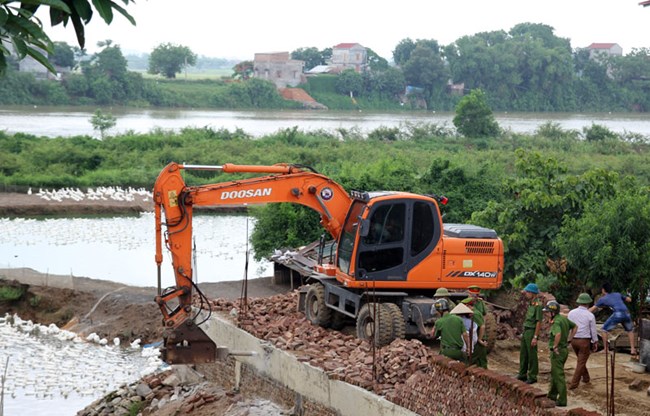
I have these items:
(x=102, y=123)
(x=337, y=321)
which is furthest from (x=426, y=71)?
(x=337, y=321)

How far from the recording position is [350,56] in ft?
472

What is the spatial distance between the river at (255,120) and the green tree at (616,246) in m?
63.7

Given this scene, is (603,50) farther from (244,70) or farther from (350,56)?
(244,70)

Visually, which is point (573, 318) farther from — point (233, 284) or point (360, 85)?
point (360, 85)

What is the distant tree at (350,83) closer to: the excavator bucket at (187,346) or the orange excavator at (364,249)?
the orange excavator at (364,249)

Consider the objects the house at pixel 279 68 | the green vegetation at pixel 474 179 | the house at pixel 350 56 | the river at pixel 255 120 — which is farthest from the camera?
the house at pixel 350 56

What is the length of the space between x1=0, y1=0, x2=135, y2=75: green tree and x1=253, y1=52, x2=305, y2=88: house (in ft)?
388

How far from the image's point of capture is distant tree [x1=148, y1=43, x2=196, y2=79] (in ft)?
462

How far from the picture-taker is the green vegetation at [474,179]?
54.0ft

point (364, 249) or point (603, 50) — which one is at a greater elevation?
point (603, 50)

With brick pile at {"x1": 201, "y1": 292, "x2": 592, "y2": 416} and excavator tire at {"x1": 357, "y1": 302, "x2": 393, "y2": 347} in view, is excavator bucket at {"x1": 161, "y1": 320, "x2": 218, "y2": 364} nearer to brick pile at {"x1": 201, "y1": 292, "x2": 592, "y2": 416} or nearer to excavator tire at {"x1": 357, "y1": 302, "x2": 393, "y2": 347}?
brick pile at {"x1": 201, "y1": 292, "x2": 592, "y2": 416}

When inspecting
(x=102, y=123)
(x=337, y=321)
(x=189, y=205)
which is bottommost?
(x=102, y=123)

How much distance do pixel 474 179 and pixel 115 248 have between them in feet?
40.2

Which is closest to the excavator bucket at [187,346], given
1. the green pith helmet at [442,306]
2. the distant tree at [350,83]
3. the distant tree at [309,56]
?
the green pith helmet at [442,306]
